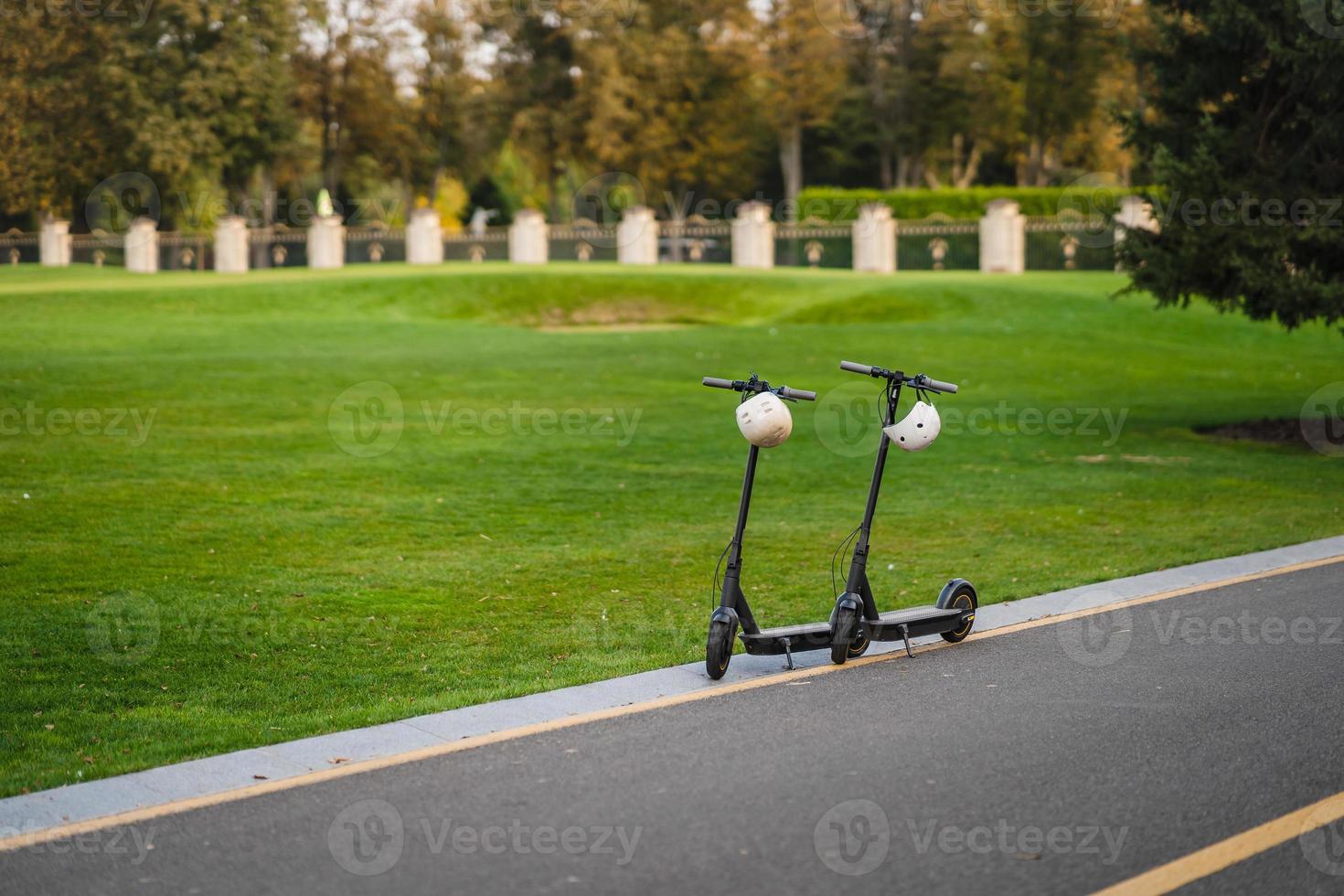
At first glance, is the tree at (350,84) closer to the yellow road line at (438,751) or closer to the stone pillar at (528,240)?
the stone pillar at (528,240)

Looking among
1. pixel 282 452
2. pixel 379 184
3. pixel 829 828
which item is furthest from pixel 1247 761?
pixel 379 184

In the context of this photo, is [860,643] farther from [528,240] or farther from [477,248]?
[477,248]

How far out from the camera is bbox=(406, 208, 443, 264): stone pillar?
166ft

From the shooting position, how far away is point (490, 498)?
1348 cm

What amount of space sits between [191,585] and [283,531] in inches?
76.2

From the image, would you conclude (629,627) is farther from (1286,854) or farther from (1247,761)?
(1286,854)

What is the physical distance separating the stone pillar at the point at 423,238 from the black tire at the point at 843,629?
146 ft

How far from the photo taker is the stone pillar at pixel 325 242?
→ 1986 inches

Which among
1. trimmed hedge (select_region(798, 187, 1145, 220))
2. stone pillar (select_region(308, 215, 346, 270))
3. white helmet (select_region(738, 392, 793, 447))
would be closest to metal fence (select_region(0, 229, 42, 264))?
stone pillar (select_region(308, 215, 346, 270))

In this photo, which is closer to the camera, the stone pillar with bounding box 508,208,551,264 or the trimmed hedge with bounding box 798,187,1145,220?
the trimmed hedge with bounding box 798,187,1145,220

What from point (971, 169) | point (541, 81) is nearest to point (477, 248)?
point (541, 81)

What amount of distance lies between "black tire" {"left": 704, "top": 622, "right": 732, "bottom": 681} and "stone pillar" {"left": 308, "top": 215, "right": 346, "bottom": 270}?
45.0m

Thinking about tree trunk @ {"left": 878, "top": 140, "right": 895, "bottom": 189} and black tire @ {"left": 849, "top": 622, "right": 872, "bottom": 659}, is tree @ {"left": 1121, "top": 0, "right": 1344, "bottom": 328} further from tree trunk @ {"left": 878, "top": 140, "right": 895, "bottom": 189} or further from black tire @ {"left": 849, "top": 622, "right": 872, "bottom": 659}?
tree trunk @ {"left": 878, "top": 140, "right": 895, "bottom": 189}

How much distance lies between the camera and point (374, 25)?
2766 inches
